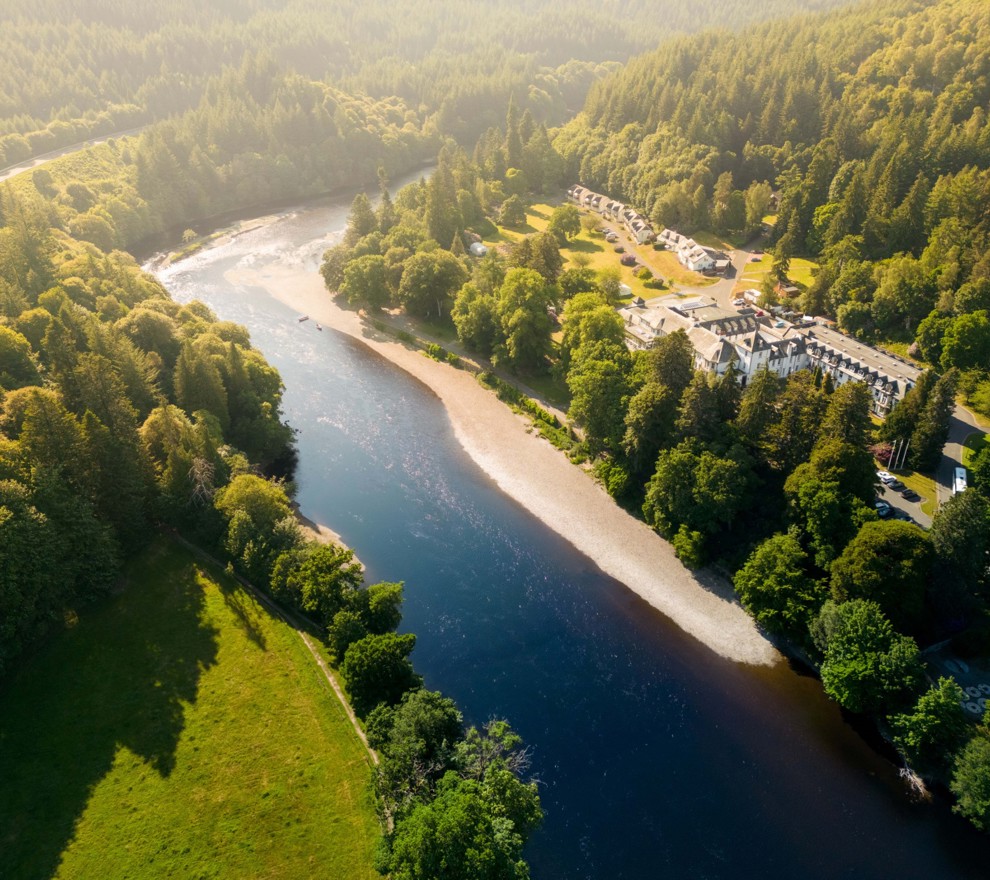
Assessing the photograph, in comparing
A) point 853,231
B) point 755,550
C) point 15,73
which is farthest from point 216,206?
point 755,550

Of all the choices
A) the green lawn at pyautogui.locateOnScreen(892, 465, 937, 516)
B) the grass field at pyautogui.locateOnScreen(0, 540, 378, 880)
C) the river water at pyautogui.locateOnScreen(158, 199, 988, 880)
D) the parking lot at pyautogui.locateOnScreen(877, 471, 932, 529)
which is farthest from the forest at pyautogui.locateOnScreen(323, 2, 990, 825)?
the grass field at pyautogui.locateOnScreen(0, 540, 378, 880)

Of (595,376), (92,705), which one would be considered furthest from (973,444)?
(92,705)

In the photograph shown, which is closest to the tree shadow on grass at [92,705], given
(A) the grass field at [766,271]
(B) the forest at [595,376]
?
(B) the forest at [595,376]

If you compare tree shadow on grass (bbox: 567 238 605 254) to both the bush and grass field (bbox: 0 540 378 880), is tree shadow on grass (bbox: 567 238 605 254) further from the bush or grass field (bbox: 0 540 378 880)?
grass field (bbox: 0 540 378 880)

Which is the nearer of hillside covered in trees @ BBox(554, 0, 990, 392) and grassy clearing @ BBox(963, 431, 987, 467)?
grassy clearing @ BBox(963, 431, 987, 467)

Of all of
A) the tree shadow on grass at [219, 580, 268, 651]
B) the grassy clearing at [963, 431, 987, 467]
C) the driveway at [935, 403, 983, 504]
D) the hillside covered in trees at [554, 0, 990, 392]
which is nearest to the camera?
the tree shadow on grass at [219, 580, 268, 651]

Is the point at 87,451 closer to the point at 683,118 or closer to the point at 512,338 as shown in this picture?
the point at 512,338
